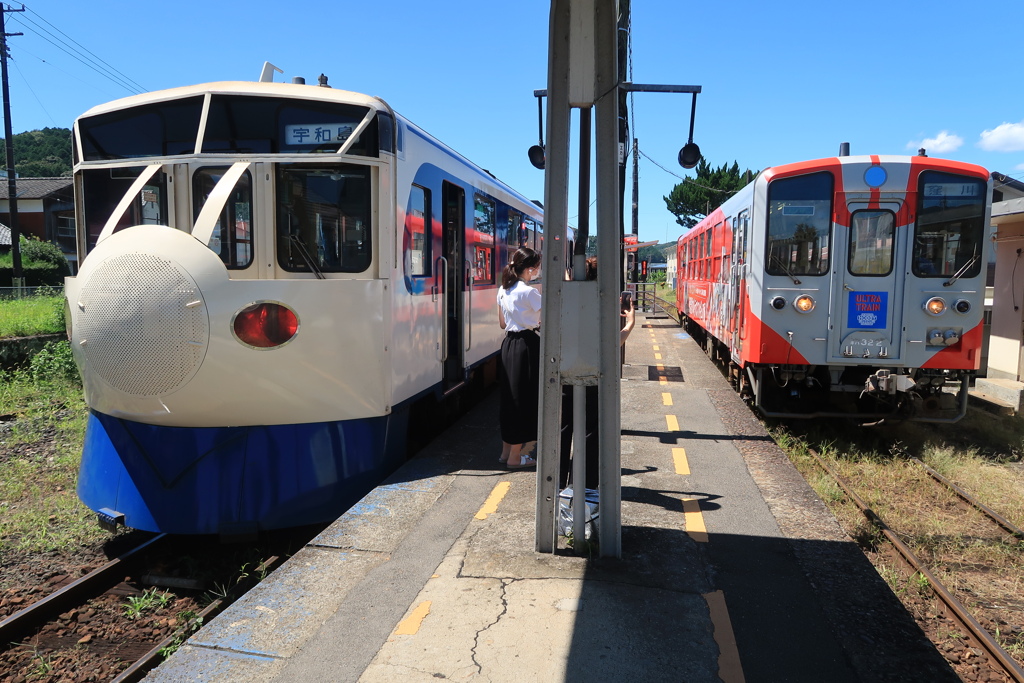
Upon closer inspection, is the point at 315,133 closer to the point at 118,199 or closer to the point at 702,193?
the point at 118,199

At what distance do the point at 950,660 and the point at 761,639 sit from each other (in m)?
1.35

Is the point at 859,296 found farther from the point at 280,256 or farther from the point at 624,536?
the point at 280,256

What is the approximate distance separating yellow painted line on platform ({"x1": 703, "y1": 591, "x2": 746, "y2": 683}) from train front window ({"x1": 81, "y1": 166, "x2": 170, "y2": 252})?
4.06m

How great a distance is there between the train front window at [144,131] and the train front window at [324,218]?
73 centimetres

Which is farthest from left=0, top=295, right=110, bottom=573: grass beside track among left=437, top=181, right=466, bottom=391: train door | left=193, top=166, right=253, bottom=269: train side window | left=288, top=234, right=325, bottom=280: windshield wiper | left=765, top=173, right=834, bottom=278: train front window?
left=765, top=173, right=834, bottom=278: train front window

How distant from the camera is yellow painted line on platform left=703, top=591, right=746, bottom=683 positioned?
3033 millimetres

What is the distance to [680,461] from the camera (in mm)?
6246

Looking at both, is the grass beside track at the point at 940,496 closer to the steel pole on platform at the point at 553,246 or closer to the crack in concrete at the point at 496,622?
the steel pole on platform at the point at 553,246

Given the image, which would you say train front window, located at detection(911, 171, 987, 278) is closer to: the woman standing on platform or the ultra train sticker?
the ultra train sticker

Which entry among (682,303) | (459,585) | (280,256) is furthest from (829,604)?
(682,303)

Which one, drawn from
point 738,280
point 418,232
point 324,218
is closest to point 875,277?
point 738,280

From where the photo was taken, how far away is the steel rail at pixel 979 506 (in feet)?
18.4

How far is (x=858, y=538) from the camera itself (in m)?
5.45

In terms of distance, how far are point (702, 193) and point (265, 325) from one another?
181 feet
